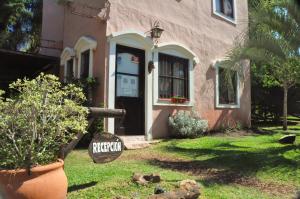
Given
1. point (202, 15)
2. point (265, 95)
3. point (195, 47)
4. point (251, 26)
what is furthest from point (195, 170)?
point (265, 95)

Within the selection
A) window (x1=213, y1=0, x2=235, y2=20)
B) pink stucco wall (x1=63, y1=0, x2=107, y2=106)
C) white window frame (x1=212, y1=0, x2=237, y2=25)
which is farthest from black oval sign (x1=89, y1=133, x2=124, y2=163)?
window (x1=213, y1=0, x2=235, y2=20)

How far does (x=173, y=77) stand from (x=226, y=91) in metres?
3.55

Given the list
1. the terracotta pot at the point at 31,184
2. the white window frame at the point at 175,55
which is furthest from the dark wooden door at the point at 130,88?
the terracotta pot at the point at 31,184

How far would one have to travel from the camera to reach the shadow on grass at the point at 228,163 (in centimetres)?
618

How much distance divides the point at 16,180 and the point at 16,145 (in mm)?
431

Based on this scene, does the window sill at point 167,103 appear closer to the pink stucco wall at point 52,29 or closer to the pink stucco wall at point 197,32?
the pink stucco wall at point 197,32

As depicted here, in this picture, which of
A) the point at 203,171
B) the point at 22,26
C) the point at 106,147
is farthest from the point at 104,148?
the point at 22,26

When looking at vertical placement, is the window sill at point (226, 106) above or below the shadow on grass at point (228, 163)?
above

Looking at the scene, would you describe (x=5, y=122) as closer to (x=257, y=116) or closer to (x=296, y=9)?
(x=296, y=9)

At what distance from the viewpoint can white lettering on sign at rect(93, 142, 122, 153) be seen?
4973 mm

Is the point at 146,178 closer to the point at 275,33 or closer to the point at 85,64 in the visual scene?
the point at 275,33

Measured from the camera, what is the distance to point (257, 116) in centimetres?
2002

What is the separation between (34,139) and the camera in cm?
394

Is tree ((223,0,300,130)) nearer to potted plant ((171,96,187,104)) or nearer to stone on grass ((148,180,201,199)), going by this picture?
potted plant ((171,96,187,104))
